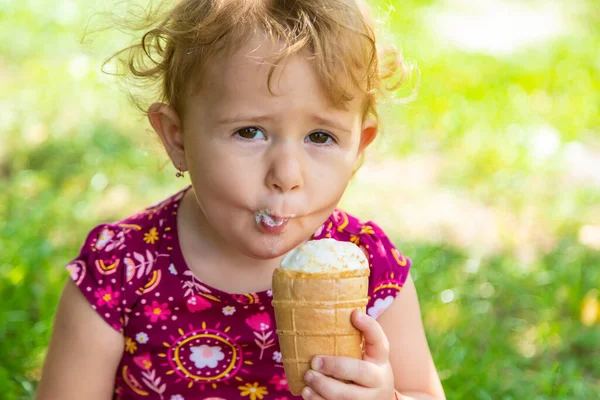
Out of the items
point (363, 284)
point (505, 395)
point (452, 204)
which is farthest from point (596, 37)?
point (363, 284)

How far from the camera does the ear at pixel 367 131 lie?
7.88ft

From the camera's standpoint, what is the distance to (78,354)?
2357 mm

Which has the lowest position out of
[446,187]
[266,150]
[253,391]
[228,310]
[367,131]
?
[253,391]

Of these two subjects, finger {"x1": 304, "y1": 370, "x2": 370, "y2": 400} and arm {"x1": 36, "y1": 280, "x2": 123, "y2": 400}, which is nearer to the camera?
finger {"x1": 304, "y1": 370, "x2": 370, "y2": 400}

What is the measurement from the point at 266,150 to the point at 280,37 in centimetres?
27

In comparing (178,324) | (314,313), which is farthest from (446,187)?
(314,313)

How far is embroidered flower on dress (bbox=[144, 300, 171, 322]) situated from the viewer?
2.42 meters

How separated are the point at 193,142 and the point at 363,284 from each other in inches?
22.7

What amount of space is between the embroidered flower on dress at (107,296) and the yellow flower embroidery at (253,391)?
1.42 ft

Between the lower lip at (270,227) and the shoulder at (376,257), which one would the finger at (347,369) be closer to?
the lower lip at (270,227)

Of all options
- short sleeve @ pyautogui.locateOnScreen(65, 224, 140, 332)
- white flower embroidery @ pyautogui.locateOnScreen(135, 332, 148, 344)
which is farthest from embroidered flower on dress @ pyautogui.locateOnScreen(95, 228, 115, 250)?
white flower embroidery @ pyautogui.locateOnScreen(135, 332, 148, 344)

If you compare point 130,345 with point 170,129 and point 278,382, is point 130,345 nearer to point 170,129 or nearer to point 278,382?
point 278,382

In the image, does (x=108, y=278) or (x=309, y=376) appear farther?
(x=108, y=278)

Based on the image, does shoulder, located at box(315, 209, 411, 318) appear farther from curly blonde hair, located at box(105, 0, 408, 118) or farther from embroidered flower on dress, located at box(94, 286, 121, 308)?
embroidered flower on dress, located at box(94, 286, 121, 308)
